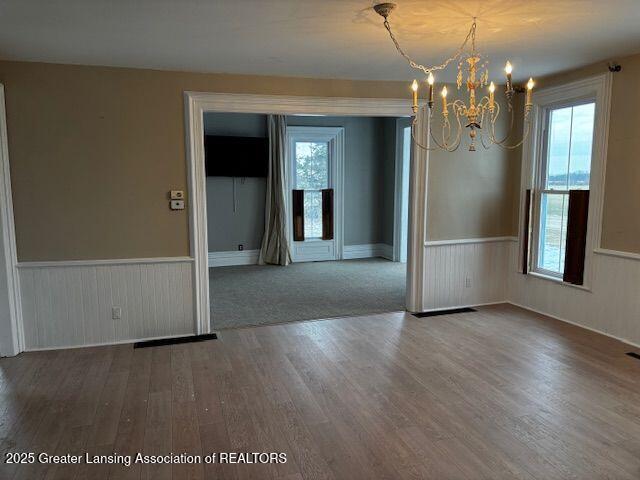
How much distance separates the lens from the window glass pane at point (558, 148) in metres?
4.61

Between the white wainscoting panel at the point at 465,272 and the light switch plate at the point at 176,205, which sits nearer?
the light switch plate at the point at 176,205

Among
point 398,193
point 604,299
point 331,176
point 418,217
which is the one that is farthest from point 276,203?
point 604,299

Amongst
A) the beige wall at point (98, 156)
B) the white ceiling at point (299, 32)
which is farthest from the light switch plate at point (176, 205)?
the white ceiling at point (299, 32)

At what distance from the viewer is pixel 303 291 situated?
237 inches

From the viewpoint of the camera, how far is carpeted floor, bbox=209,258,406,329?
198 inches

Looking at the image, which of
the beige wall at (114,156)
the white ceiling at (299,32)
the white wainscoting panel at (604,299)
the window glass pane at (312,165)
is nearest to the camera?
the white ceiling at (299,32)

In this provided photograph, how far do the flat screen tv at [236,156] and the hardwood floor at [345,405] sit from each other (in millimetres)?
3748

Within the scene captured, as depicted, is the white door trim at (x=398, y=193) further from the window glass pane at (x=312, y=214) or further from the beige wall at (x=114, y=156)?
the beige wall at (x=114, y=156)

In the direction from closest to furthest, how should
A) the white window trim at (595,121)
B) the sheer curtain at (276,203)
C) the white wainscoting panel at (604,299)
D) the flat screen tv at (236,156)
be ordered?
the white wainscoting panel at (604,299), the white window trim at (595,121), the flat screen tv at (236,156), the sheer curtain at (276,203)

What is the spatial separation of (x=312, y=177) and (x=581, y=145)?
4510 millimetres

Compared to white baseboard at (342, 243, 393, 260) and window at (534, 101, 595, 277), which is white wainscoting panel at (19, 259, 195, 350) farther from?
white baseboard at (342, 243, 393, 260)

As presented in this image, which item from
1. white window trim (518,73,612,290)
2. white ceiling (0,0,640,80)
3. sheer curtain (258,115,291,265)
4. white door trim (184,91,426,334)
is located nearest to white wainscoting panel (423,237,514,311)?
white window trim (518,73,612,290)

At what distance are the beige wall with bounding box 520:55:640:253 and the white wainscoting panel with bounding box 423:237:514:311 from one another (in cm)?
126

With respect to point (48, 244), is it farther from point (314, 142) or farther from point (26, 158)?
point (314, 142)
